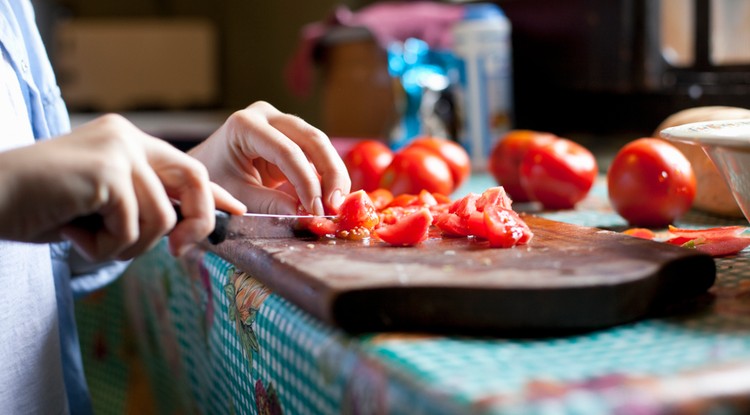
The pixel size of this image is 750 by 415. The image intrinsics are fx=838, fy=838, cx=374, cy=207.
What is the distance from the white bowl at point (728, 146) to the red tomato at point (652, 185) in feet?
0.70

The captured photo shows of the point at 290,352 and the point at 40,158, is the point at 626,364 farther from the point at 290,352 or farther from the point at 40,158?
the point at 40,158

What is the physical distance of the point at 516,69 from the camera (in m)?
2.04

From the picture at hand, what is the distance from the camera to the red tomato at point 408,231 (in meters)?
0.71

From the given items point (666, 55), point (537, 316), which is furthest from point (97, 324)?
point (666, 55)

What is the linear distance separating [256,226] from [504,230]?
21 centimetres

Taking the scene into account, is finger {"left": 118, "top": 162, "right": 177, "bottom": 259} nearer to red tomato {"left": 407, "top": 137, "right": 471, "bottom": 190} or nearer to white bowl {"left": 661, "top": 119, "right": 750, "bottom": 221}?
white bowl {"left": 661, "top": 119, "right": 750, "bottom": 221}

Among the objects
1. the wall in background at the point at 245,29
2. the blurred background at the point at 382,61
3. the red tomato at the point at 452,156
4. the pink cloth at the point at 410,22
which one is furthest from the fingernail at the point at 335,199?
the wall in background at the point at 245,29

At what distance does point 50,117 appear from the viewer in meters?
1.00

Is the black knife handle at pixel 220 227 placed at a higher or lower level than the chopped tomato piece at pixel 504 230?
higher

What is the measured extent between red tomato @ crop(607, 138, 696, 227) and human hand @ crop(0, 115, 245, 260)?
21.3 inches

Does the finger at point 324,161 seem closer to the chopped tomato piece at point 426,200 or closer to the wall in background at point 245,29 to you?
the chopped tomato piece at point 426,200

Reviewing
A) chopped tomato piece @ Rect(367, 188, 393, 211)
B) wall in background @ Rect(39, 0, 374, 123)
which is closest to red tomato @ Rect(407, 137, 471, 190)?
chopped tomato piece @ Rect(367, 188, 393, 211)

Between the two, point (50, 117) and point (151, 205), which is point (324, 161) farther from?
point (50, 117)

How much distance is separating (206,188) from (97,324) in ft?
2.93
